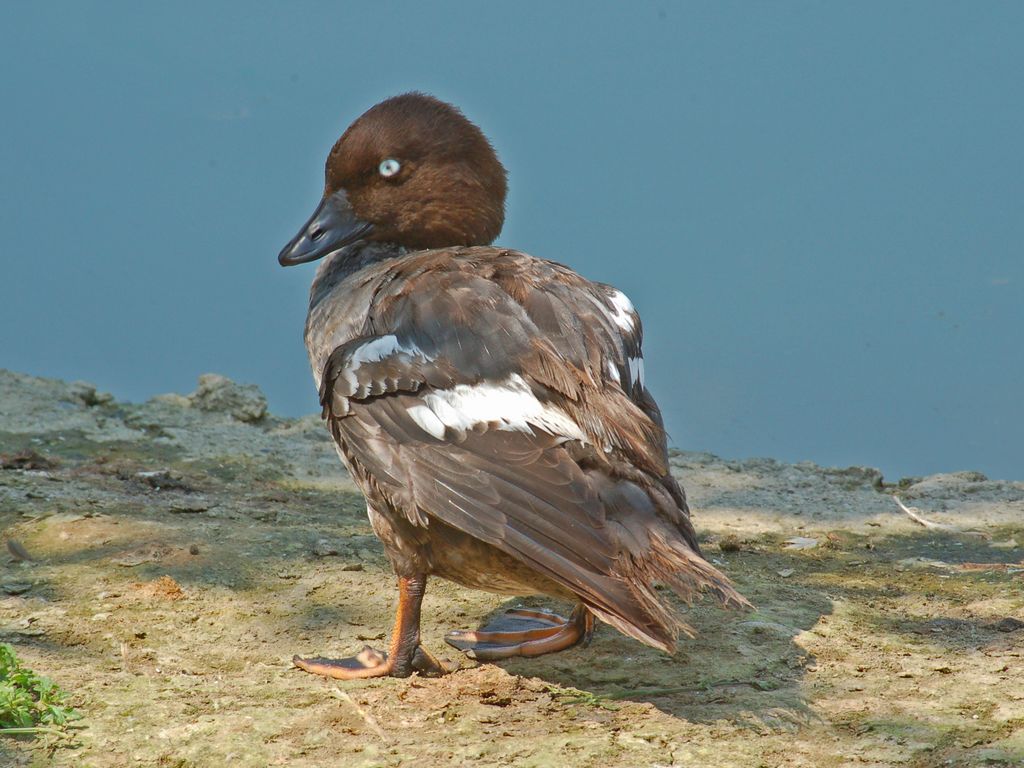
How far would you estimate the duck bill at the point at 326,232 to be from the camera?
430 centimetres

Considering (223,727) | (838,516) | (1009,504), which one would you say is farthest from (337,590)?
(1009,504)

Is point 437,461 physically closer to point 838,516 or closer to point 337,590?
point 337,590

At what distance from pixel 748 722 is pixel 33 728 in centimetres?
182

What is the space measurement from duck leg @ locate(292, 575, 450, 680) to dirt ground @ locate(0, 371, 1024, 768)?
5 cm

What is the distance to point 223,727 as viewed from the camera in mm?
3023

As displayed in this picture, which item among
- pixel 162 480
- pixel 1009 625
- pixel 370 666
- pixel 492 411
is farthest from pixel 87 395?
pixel 1009 625

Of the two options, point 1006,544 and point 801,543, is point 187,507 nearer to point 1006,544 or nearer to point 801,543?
point 801,543

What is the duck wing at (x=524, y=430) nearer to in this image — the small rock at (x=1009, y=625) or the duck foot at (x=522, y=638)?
the duck foot at (x=522, y=638)

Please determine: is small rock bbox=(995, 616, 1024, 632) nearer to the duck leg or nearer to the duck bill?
the duck leg

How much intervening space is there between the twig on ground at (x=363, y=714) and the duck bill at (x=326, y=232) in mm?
1667

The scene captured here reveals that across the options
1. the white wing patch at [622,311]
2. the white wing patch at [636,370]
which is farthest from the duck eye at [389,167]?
the white wing patch at [636,370]

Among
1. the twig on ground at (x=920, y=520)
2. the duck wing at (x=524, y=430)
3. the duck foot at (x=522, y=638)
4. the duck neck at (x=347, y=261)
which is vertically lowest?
the duck foot at (x=522, y=638)

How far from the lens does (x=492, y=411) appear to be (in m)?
3.09

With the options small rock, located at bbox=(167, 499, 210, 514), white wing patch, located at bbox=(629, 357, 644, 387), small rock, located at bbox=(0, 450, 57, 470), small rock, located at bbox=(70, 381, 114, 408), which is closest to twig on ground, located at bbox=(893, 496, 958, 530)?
white wing patch, located at bbox=(629, 357, 644, 387)
